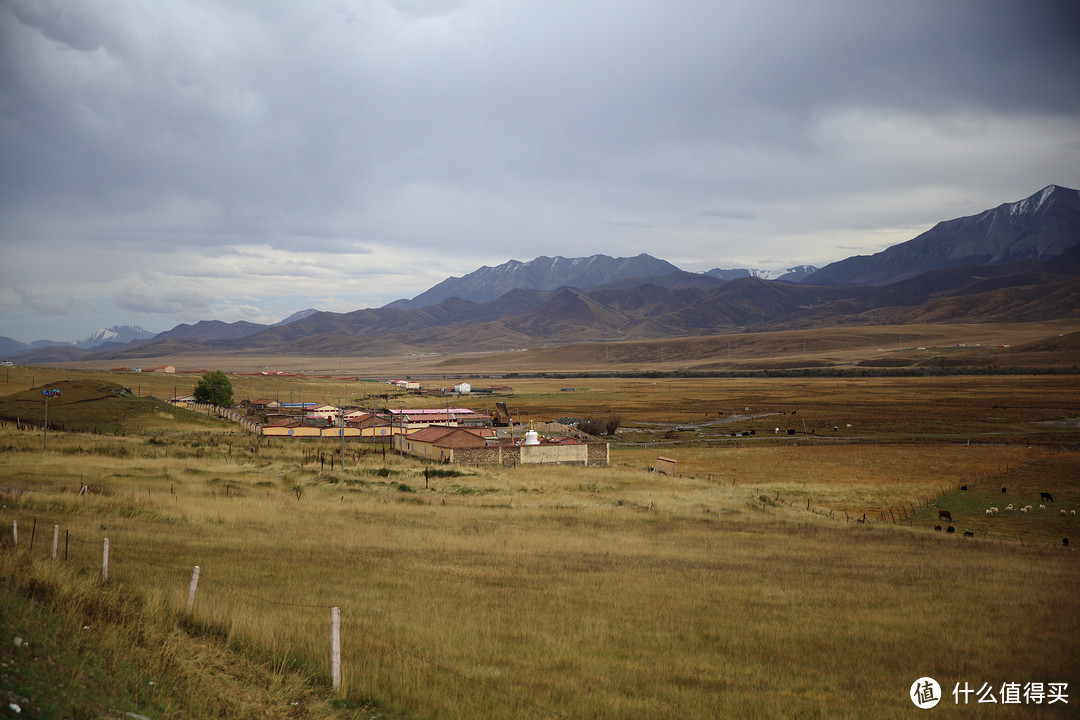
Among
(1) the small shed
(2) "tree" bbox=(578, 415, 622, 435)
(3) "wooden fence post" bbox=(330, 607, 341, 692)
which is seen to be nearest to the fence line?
(3) "wooden fence post" bbox=(330, 607, 341, 692)

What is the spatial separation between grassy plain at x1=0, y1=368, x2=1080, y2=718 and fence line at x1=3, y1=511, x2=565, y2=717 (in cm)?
6

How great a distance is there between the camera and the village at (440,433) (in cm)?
5034

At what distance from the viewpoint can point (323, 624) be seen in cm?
1049

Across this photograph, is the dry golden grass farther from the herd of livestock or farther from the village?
the village

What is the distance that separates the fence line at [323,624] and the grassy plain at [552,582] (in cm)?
6

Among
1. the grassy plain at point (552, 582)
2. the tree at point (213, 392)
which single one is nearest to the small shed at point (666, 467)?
the grassy plain at point (552, 582)

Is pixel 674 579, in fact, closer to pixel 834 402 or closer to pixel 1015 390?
pixel 834 402

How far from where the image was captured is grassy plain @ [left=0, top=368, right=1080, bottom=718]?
8.91 meters

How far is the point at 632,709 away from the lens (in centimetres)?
854

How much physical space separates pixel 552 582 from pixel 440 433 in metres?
38.8

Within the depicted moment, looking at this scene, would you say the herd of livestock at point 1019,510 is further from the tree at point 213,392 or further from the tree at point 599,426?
the tree at point 213,392

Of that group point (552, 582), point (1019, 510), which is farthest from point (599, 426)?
point (552, 582)

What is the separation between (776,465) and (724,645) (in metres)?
46.8

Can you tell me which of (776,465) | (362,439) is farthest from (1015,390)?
(362,439)
